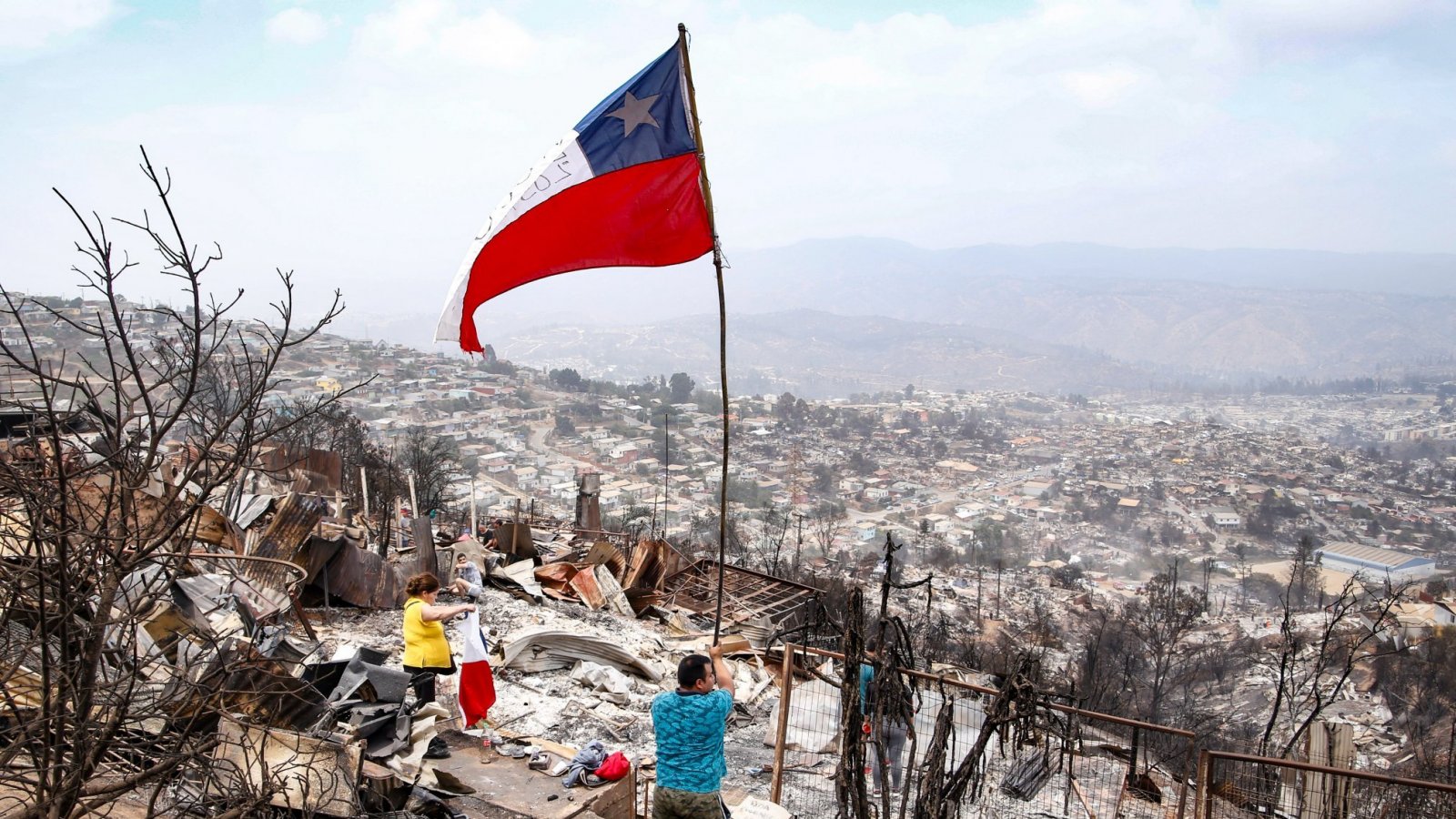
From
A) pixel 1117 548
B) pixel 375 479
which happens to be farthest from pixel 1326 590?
pixel 375 479

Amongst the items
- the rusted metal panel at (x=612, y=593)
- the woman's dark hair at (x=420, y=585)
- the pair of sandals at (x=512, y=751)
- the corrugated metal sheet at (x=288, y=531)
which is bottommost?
the rusted metal panel at (x=612, y=593)

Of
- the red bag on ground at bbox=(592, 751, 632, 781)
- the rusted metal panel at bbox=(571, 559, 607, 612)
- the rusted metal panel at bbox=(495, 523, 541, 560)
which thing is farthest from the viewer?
the rusted metal panel at bbox=(495, 523, 541, 560)

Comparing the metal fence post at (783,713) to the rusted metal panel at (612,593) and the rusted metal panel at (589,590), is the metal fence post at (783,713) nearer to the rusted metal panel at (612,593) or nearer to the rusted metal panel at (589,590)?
the rusted metal panel at (589,590)

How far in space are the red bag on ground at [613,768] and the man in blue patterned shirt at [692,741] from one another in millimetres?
1930

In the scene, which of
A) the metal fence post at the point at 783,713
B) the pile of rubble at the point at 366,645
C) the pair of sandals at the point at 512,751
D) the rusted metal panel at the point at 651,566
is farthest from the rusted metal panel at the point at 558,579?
the metal fence post at the point at 783,713

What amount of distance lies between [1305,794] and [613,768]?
193 inches

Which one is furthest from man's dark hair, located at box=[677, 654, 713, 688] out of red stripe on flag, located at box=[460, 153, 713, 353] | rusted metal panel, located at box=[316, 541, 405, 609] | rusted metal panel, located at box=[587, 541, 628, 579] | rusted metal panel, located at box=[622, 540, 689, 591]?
rusted metal panel, located at box=[622, 540, 689, 591]

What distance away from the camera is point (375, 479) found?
840 inches

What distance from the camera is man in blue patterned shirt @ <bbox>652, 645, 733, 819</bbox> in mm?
3729

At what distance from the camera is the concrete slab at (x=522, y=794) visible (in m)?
5.16

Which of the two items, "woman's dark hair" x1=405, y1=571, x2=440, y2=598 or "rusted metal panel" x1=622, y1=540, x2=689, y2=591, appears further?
"rusted metal panel" x1=622, y1=540, x2=689, y2=591

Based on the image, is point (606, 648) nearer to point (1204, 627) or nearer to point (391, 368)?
point (1204, 627)

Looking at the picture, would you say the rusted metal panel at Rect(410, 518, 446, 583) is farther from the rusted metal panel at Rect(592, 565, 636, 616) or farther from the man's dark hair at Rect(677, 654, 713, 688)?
the man's dark hair at Rect(677, 654, 713, 688)

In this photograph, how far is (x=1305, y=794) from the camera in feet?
21.1
